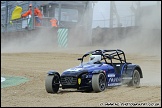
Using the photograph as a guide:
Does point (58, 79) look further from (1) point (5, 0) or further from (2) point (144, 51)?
(1) point (5, 0)

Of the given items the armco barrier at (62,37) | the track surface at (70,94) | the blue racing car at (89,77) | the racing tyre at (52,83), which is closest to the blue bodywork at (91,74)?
the blue racing car at (89,77)

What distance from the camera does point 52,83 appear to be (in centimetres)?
898

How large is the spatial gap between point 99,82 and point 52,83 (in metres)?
1.13

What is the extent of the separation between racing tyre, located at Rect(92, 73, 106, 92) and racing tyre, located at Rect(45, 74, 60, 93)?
990 millimetres

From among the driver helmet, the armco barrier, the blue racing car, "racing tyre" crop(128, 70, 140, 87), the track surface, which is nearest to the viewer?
the track surface

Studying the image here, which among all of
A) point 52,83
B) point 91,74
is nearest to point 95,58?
point 91,74

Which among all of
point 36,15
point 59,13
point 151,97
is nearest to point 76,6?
point 59,13

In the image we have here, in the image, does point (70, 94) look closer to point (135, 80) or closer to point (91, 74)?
point (91, 74)

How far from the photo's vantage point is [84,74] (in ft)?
29.6

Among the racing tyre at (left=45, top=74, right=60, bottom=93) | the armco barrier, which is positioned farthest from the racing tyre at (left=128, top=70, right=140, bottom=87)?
the armco barrier

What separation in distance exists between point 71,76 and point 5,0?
75.4 feet

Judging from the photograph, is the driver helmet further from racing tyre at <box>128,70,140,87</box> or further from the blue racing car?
racing tyre at <box>128,70,140,87</box>

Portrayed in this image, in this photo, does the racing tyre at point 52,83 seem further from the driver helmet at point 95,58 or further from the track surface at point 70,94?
the driver helmet at point 95,58

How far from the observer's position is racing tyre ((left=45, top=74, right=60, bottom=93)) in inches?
352
